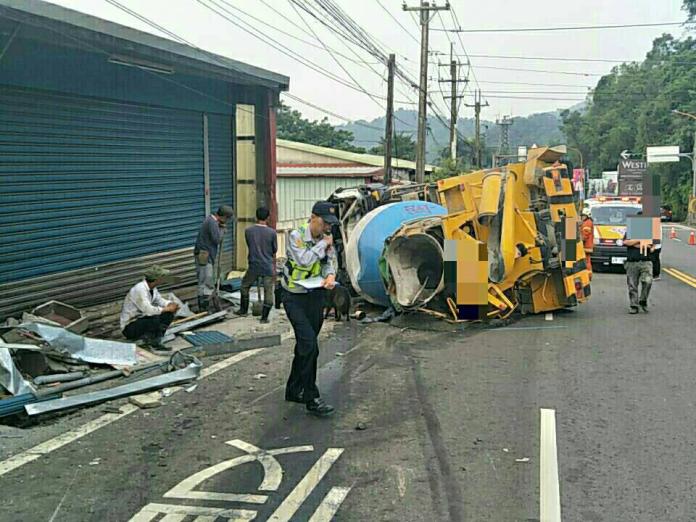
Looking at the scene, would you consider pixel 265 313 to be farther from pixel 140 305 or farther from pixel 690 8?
pixel 690 8

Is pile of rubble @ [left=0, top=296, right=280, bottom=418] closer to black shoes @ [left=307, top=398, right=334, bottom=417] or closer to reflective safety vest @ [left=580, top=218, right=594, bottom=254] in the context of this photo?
black shoes @ [left=307, top=398, right=334, bottom=417]

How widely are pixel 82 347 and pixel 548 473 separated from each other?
17.5ft

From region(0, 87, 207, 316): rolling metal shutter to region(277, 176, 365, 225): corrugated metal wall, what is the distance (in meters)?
14.4

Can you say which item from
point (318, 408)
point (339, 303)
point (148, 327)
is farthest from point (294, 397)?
point (339, 303)

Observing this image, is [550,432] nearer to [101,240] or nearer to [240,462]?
[240,462]

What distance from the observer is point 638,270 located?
512 inches

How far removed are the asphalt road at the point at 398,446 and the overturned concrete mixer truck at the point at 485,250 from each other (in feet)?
6.49

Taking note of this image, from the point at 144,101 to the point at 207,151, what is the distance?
2.60m

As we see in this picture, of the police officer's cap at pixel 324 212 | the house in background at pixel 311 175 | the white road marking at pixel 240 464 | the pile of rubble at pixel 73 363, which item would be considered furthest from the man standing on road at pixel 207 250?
the house in background at pixel 311 175

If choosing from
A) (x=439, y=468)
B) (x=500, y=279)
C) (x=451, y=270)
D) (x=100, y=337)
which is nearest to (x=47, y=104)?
(x=100, y=337)

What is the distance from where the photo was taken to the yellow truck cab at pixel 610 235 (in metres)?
19.6

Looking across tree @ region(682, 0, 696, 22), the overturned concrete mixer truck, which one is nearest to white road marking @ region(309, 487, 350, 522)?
the overturned concrete mixer truck

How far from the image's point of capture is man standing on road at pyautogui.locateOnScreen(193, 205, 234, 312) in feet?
40.5

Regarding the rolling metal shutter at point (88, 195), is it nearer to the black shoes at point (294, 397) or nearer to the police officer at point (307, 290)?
the black shoes at point (294, 397)
